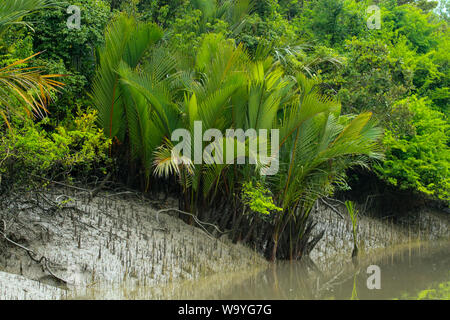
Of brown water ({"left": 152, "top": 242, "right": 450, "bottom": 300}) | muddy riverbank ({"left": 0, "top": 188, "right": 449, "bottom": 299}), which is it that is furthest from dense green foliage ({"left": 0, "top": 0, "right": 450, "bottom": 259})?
brown water ({"left": 152, "top": 242, "right": 450, "bottom": 300})

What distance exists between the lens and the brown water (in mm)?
8227

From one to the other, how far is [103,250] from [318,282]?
3.73m

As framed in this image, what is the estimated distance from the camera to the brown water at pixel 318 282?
823 cm

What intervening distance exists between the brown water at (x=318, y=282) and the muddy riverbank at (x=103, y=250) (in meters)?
0.21

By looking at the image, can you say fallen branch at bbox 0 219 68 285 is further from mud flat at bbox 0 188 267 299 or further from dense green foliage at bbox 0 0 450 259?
dense green foliage at bbox 0 0 450 259

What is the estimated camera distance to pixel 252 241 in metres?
10.5

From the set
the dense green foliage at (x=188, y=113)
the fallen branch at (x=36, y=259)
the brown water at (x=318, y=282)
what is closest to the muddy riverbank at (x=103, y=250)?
the fallen branch at (x=36, y=259)

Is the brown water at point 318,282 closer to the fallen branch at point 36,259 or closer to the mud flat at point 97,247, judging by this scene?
the mud flat at point 97,247

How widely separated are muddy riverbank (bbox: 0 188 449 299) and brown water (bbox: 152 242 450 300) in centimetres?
21

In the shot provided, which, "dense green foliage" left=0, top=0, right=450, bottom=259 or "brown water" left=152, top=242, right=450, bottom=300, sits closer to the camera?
"brown water" left=152, top=242, right=450, bottom=300

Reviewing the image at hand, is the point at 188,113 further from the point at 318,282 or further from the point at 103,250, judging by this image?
the point at 318,282

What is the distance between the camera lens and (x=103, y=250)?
8406mm
